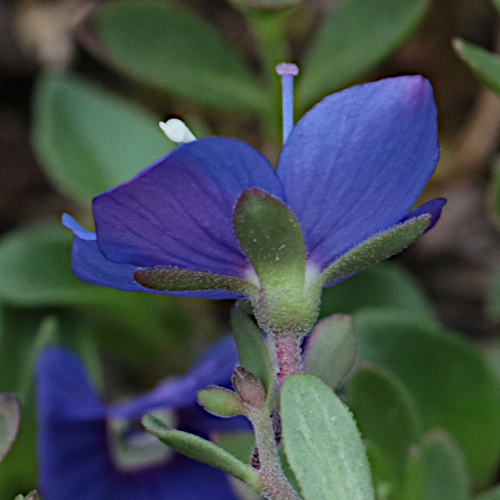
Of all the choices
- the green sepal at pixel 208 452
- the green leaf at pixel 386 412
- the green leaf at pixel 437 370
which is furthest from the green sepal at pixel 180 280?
the green leaf at pixel 437 370

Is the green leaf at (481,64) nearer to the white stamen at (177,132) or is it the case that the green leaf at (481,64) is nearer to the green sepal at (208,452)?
the white stamen at (177,132)

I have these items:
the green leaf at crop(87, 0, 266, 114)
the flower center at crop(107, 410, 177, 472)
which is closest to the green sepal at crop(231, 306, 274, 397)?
the flower center at crop(107, 410, 177, 472)

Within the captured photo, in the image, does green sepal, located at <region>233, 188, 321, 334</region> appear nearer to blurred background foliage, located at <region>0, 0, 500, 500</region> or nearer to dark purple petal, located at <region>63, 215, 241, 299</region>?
dark purple petal, located at <region>63, 215, 241, 299</region>

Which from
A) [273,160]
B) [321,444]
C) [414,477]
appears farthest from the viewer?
[273,160]

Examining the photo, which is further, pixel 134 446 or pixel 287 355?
pixel 134 446

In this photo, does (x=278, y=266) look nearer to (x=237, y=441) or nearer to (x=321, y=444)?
(x=321, y=444)

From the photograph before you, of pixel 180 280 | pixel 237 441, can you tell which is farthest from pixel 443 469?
pixel 180 280
